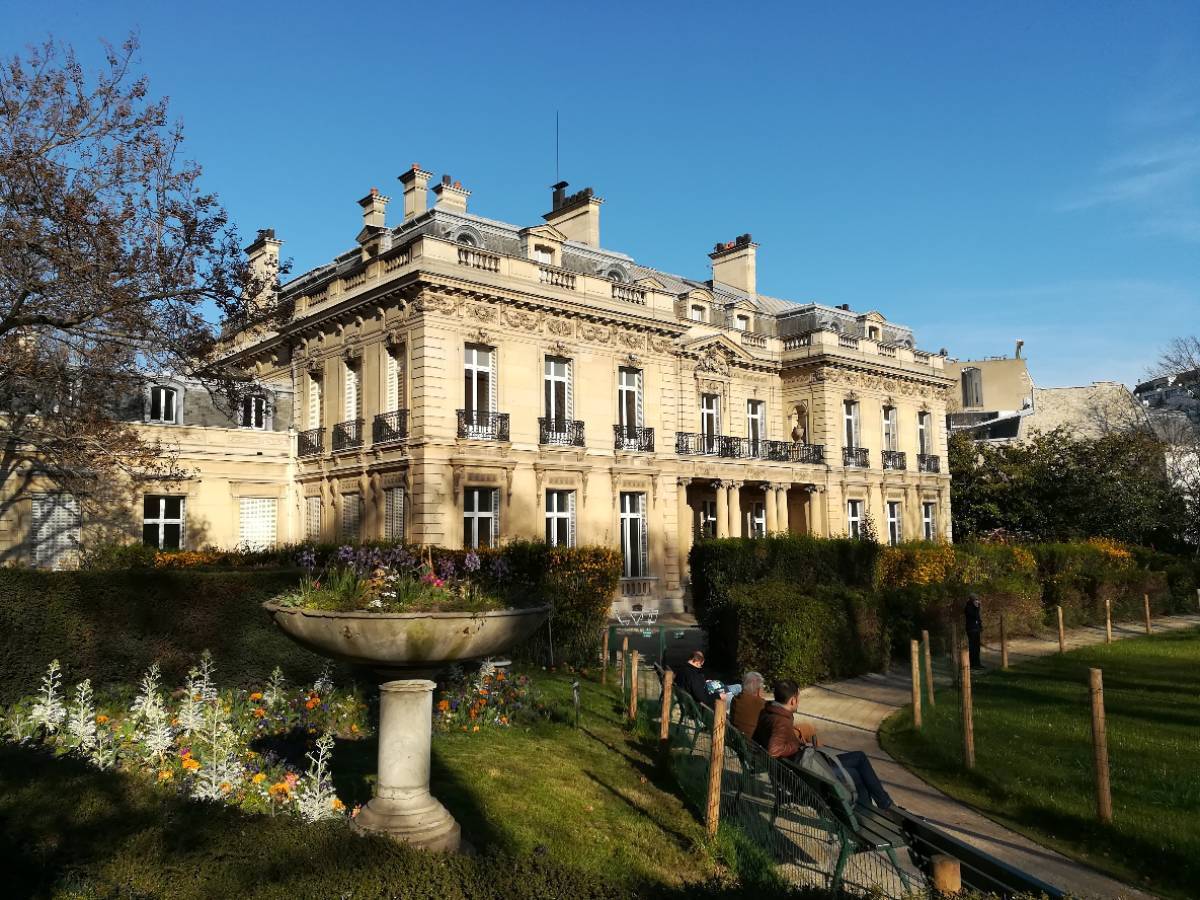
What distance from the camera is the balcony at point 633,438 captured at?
2717cm

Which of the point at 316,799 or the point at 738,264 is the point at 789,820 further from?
the point at 738,264

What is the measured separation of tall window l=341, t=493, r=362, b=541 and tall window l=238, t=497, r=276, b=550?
227 centimetres

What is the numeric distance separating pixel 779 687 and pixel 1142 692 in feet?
31.1

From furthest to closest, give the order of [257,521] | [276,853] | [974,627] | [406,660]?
1. [257,521]
2. [974,627]
3. [406,660]
4. [276,853]

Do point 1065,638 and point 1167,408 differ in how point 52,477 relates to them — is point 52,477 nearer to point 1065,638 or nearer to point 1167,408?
point 1065,638

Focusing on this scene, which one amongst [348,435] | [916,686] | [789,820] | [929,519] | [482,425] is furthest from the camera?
[929,519]

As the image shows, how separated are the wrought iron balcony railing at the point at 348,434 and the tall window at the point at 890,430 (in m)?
22.5

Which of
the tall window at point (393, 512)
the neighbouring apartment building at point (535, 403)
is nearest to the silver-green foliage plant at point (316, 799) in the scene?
the neighbouring apartment building at point (535, 403)

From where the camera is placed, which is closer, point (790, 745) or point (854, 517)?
point (790, 745)

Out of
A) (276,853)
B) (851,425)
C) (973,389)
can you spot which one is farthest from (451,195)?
(973,389)

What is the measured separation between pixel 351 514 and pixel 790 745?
1936 cm

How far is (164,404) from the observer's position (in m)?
24.9

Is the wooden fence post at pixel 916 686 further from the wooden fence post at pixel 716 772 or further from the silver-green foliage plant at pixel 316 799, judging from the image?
the silver-green foliage plant at pixel 316 799

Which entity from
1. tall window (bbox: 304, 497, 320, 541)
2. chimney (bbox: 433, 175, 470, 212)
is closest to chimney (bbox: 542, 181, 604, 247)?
chimney (bbox: 433, 175, 470, 212)
